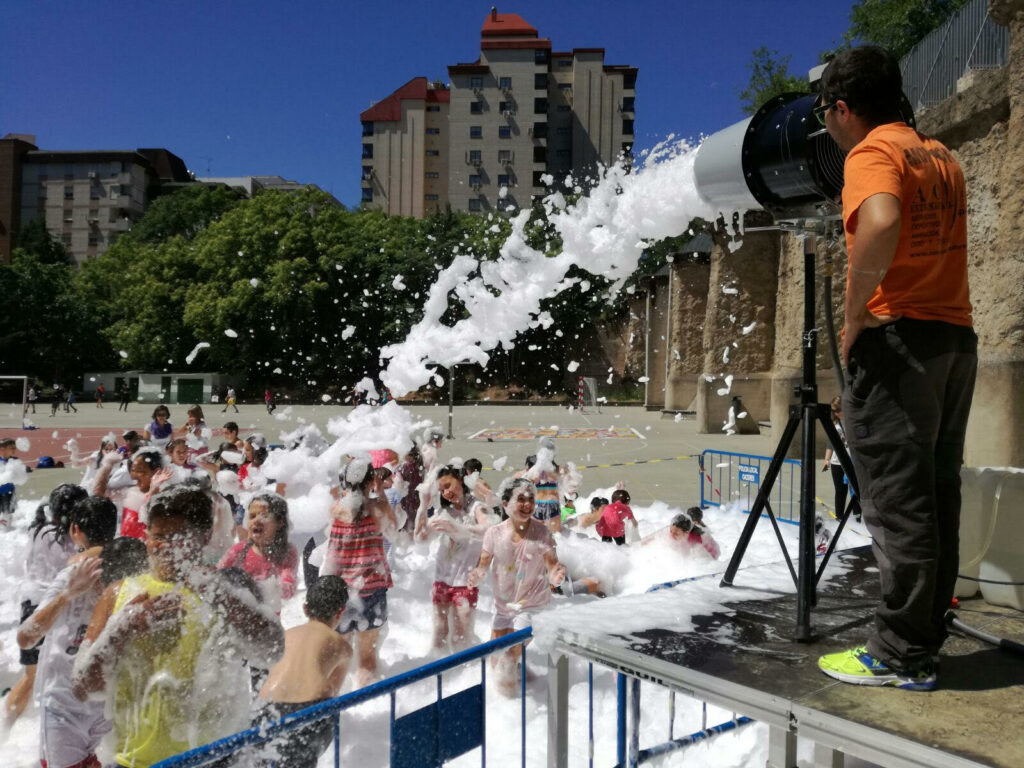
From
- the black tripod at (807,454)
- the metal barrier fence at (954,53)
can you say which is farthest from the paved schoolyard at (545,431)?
the black tripod at (807,454)

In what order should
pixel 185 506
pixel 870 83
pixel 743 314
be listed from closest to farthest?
1. pixel 870 83
2. pixel 185 506
3. pixel 743 314

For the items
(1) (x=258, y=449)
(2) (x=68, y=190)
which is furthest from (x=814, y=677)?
(2) (x=68, y=190)

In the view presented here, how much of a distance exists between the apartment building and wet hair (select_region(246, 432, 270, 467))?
6857cm

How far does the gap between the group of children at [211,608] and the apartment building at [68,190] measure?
72969 mm

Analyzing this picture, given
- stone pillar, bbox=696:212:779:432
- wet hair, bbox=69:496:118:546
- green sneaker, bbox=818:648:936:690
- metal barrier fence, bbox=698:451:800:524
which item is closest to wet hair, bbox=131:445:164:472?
wet hair, bbox=69:496:118:546

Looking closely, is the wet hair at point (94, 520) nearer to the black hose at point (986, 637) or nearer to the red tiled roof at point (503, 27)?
the black hose at point (986, 637)

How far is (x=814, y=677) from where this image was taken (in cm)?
236

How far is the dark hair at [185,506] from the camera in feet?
10.2

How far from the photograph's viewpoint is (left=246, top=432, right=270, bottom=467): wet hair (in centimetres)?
918

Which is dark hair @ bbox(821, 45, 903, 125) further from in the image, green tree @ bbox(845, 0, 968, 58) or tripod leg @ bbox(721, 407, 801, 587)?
green tree @ bbox(845, 0, 968, 58)

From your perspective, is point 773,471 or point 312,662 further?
point 312,662

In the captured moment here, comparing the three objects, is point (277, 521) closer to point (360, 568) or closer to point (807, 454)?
point (360, 568)

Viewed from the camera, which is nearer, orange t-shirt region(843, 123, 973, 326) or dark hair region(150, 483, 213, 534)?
orange t-shirt region(843, 123, 973, 326)

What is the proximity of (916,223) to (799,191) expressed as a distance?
75 cm
